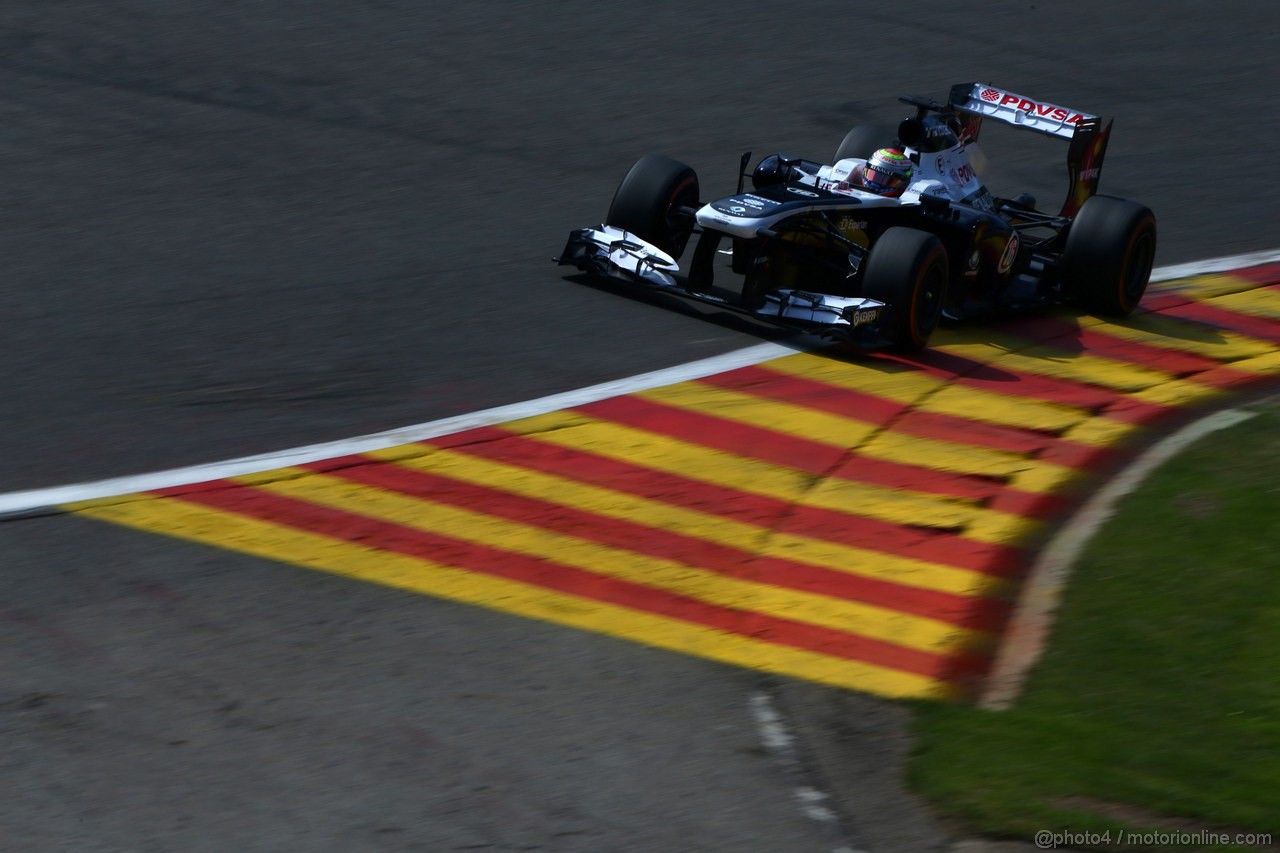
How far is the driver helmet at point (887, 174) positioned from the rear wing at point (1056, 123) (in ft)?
3.76

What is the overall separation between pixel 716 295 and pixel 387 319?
2.08 m

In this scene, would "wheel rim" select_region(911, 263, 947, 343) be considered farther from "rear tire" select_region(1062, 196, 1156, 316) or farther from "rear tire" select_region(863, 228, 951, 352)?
"rear tire" select_region(1062, 196, 1156, 316)

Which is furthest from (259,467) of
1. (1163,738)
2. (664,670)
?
(1163,738)

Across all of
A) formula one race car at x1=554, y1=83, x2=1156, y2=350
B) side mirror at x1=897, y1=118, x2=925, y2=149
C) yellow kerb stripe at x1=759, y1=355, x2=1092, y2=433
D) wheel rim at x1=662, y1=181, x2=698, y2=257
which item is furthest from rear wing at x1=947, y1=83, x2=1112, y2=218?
yellow kerb stripe at x1=759, y1=355, x2=1092, y2=433

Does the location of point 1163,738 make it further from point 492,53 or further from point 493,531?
point 492,53

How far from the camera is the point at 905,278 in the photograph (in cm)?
922

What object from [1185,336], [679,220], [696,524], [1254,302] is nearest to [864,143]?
[679,220]

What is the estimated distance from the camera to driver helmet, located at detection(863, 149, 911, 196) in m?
10.1

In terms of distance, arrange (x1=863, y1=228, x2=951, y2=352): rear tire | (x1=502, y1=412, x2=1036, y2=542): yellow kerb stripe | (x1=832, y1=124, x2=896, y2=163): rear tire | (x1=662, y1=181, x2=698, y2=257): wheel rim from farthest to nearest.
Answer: (x1=832, y1=124, x2=896, y2=163): rear tire
(x1=662, y1=181, x2=698, y2=257): wheel rim
(x1=863, y1=228, x2=951, y2=352): rear tire
(x1=502, y1=412, x2=1036, y2=542): yellow kerb stripe

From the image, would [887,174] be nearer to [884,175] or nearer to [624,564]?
[884,175]

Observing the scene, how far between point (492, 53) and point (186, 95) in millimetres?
3491

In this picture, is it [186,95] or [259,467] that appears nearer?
[259,467]

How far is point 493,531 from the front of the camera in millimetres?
6871

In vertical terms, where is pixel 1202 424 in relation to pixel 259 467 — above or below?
above
